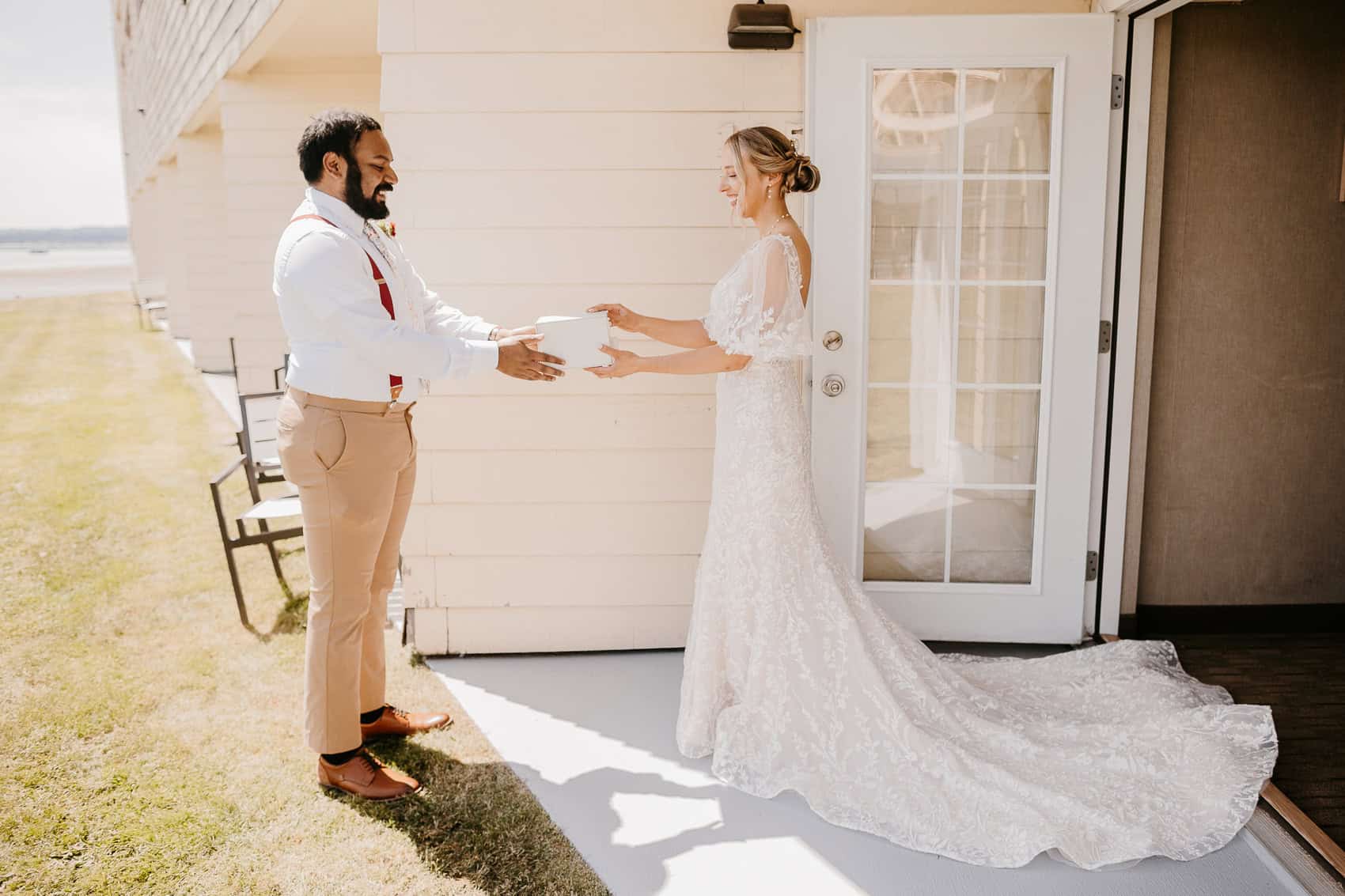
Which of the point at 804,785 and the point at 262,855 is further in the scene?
the point at 804,785

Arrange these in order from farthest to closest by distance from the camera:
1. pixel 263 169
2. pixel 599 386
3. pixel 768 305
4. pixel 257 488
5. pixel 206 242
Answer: pixel 206 242
pixel 263 169
pixel 257 488
pixel 599 386
pixel 768 305

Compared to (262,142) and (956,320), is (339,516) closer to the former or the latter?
(956,320)

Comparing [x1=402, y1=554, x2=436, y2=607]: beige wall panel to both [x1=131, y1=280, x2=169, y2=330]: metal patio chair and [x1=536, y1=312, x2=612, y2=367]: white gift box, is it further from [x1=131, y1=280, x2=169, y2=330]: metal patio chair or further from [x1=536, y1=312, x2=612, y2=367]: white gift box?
[x1=131, y1=280, x2=169, y2=330]: metal patio chair

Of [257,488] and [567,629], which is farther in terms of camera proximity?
[257,488]

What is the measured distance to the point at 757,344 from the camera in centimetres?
260

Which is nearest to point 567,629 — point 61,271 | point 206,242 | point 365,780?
point 365,780

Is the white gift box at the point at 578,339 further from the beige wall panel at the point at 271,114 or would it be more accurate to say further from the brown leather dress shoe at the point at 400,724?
the beige wall panel at the point at 271,114

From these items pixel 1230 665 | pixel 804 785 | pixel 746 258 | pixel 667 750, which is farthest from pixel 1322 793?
pixel 746 258

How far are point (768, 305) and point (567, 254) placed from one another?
3.52ft

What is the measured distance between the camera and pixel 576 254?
341cm

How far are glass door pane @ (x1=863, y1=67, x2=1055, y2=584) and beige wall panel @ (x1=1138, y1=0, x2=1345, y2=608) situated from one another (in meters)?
0.61

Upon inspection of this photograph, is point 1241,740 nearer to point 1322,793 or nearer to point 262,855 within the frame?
point 1322,793

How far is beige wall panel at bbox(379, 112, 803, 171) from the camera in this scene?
131 inches

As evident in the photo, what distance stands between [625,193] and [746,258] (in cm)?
92
